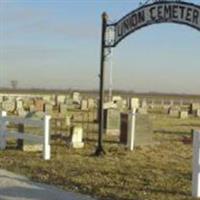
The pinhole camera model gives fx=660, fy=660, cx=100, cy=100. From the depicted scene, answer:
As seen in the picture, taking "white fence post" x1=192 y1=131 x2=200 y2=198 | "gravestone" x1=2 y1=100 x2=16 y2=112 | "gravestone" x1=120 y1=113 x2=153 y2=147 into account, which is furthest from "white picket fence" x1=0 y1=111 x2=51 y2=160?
"gravestone" x1=2 y1=100 x2=16 y2=112

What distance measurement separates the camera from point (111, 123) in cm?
2592

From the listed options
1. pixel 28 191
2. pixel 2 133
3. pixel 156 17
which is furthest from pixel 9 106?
pixel 28 191

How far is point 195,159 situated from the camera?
1101cm

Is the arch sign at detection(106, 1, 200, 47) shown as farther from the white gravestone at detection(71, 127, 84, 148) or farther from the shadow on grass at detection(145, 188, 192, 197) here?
the shadow on grass at detection(145, 188, 192, 197)

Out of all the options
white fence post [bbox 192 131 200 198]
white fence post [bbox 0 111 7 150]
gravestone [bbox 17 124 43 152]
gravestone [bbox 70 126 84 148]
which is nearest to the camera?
white fence post [bbox 192 131 200 198]

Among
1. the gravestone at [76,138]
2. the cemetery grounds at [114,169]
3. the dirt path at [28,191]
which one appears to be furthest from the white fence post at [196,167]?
the gravestone at [76,138]

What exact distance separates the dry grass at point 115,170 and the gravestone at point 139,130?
2.10 feet

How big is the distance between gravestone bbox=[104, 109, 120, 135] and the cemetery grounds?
4.47 metres

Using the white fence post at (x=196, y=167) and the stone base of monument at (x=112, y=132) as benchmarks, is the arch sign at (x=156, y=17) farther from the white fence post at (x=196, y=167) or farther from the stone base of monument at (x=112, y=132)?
the stone base of monument at (x=112, y=132)

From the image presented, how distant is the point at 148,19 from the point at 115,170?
179 inches

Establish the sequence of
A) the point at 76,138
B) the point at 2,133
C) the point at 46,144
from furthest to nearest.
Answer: the point at 76,138, the point at 2,133, the point at 46,144

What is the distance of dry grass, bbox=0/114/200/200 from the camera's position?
37.1 ft

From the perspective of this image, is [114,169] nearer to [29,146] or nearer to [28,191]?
[28,191]

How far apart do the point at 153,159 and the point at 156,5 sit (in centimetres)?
394
